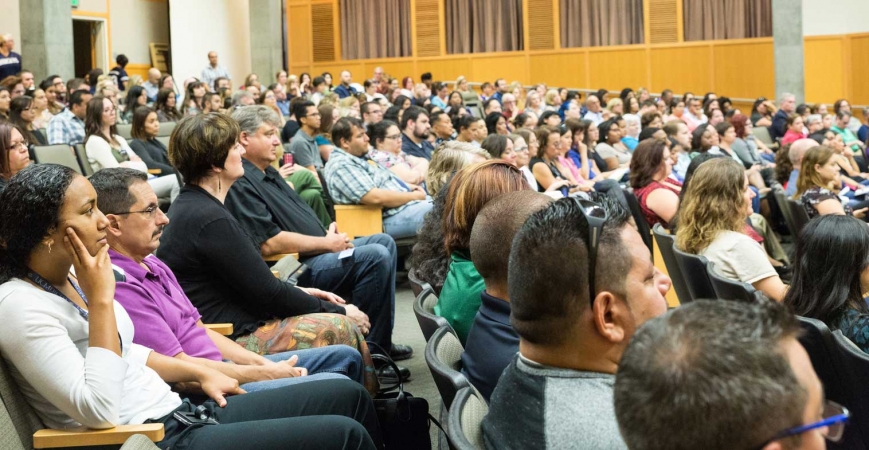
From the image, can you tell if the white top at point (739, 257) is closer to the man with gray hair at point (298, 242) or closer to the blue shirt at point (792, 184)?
the man with gray hair at point (298, 242)

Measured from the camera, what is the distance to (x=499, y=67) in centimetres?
1803

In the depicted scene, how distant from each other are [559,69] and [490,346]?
16056 millimetres

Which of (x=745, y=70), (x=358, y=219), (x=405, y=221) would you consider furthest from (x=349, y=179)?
(x=745, y=70)

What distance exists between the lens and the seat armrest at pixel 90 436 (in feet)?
6.70

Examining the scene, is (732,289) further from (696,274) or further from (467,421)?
(467,421)

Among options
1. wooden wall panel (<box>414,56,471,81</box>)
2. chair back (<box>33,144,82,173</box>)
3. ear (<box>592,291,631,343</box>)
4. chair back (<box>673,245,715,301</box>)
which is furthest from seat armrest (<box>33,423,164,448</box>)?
wooden wall panel (<box>414,56,471,81</box>)

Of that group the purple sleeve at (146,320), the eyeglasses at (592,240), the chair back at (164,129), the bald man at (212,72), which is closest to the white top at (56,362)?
the purple sleeve at (146,320)

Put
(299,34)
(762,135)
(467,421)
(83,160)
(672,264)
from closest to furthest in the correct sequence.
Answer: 1. (467,421)
2. (672,264)
3. (83,160)
4. (762,135)
5. (299,34)

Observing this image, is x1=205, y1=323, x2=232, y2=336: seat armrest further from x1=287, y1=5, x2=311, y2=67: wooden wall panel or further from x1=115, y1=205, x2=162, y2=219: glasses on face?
x1=287, y1=5, x2=311, y2=67: wooden wall panel

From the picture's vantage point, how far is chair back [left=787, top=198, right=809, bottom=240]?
5.70m

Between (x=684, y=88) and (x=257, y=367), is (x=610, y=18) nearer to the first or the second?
(x=684, y=88)

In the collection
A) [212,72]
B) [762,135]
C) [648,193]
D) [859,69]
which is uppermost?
[212,72]

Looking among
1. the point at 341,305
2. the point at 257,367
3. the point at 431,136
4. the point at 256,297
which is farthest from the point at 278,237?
the point at 431,136

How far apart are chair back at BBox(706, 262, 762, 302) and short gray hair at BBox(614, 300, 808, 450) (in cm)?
192
